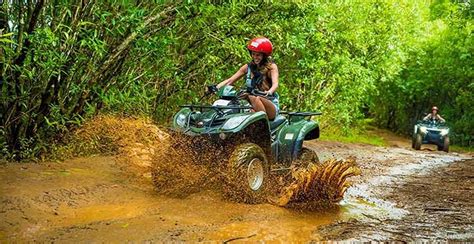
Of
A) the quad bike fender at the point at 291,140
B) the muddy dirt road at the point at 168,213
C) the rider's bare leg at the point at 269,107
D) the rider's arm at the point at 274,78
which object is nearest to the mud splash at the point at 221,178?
the muddy dirt road at the point at 168,213

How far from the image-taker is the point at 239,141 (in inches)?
236

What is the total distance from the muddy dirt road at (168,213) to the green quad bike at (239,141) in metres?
0.31

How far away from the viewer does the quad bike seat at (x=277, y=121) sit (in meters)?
6.60

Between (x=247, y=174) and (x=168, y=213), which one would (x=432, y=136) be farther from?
(x=168, y=213)

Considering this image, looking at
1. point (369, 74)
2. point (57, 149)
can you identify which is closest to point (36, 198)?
point (57, 149)

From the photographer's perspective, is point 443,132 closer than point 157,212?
No

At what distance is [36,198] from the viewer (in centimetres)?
543

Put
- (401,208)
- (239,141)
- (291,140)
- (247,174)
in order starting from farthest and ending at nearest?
(291,140) → (401,208) → (239,141) → (247,174)

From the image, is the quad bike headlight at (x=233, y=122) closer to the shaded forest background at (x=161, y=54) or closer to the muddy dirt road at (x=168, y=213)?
the muddy dirt road at (x=168, y=213)

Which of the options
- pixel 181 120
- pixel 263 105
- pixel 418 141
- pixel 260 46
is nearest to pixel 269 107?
pixel 263 105

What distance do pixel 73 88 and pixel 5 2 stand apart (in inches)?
55.4

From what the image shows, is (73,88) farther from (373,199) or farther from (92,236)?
(373,199)

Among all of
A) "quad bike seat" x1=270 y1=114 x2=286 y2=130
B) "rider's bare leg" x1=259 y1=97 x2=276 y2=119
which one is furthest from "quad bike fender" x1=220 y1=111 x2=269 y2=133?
"quad bike seat" x1=270 y1=114 x2=286 y2=130

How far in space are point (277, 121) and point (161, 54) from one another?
264 centimetres
